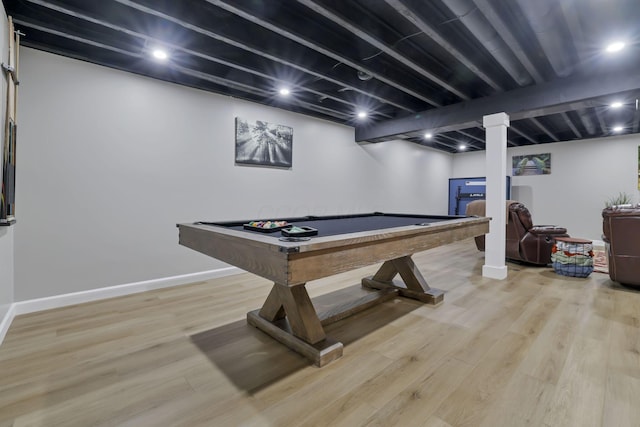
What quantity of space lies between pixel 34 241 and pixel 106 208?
2.02ft

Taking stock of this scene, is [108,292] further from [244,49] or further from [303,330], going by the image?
[244,49]

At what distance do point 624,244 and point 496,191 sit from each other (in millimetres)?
1338

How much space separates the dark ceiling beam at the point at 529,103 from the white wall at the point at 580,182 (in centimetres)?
236

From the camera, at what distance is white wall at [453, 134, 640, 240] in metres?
5.93

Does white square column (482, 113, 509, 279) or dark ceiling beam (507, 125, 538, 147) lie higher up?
dark ceiling beam (507, 125, 538, 147)

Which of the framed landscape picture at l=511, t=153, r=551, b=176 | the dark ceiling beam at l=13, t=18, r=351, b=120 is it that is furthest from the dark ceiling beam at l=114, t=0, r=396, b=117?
the framed landscape picture at l=511, t=153, r=551, b=176

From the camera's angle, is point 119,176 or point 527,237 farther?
point 527,237

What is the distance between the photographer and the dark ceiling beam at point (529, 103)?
3.04 m

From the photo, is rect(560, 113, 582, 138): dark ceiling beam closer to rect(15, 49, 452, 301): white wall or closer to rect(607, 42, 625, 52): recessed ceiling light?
rect(607, 42, 625, 52): recessed ceiling light

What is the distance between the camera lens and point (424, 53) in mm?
3012

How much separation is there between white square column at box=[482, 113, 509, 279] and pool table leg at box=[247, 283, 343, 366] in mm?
2808

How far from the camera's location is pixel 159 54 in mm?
2787

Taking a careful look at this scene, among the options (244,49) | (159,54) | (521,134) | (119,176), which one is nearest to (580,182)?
(521,134)

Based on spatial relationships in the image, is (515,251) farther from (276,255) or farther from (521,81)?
(276,255)
